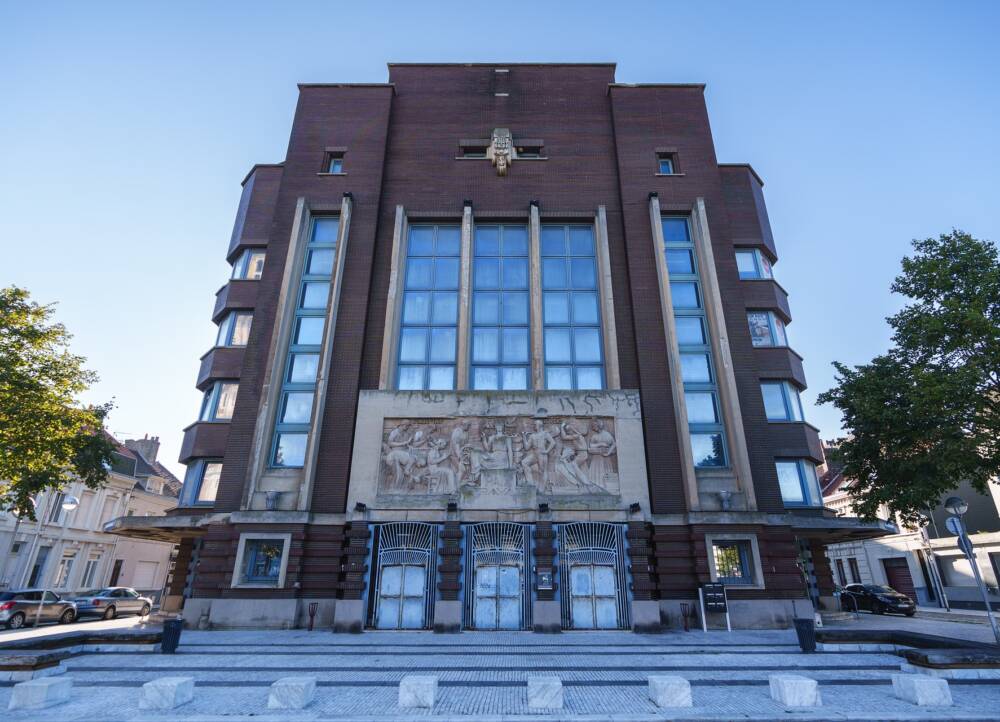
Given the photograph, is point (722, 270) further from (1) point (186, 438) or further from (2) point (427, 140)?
(1) point (186, 438)

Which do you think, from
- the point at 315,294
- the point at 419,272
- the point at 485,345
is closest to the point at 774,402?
the point at 485,345

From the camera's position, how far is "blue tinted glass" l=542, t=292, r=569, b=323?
25375 millimetres

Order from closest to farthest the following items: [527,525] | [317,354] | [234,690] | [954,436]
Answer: [234,690]
[954,436]
[527,525]
[317,354]

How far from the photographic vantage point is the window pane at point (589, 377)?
941 inches

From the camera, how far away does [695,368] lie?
78.9ft

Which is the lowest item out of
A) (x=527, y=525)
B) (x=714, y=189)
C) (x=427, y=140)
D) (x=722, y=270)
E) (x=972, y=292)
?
(x=527, y=525)

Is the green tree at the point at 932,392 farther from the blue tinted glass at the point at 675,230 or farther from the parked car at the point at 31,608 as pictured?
the parked car at the point at 31,608

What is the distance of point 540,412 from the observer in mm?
21750

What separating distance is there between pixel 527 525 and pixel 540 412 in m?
4.52

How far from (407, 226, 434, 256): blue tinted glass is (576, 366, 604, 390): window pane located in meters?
9.89

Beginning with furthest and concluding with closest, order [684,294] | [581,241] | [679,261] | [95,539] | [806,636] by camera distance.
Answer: [95,539] < [581,241] < [679,261] < [684,294] < [806,636]

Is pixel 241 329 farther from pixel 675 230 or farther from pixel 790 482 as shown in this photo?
pixel 790 482

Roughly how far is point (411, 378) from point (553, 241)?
1030 cm

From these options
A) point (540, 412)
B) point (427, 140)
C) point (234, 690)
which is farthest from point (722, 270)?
point (234, 690)
